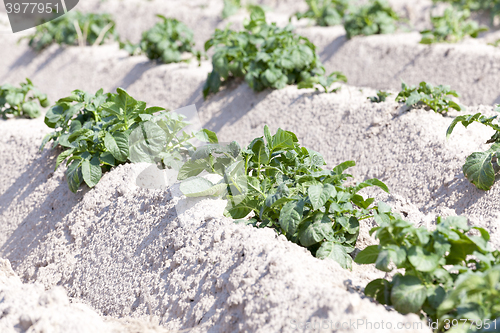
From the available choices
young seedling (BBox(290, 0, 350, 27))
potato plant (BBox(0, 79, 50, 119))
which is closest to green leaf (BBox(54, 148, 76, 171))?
potato plant (BBox(0, 79, 50, 119))

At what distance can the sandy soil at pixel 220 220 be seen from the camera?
192 centimetres

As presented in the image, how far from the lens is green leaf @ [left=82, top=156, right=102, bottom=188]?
2.94 meters

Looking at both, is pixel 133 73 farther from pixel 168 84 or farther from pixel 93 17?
pixel 93 17

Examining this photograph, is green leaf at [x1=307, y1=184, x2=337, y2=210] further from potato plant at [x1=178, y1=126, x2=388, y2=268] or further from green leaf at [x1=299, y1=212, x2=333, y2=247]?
green leaf at [x1=299, y1=212, x2=333, y2=247]

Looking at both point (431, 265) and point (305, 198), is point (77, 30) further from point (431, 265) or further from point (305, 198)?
point (431, 265)

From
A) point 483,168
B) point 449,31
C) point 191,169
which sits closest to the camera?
point 191,169

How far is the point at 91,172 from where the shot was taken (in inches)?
117

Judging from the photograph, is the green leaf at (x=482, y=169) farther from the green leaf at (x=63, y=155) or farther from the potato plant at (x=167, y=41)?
the potato plant at (x=167, y=41)

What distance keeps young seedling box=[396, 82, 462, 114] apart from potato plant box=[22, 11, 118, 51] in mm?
5698

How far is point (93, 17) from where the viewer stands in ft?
24.8

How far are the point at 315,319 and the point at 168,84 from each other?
4754mm

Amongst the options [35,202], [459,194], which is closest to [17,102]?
[35,202]

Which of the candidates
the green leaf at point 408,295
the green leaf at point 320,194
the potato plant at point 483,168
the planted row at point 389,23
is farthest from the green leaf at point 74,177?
the planted row at point 389,23

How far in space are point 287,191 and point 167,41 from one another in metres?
4.52
